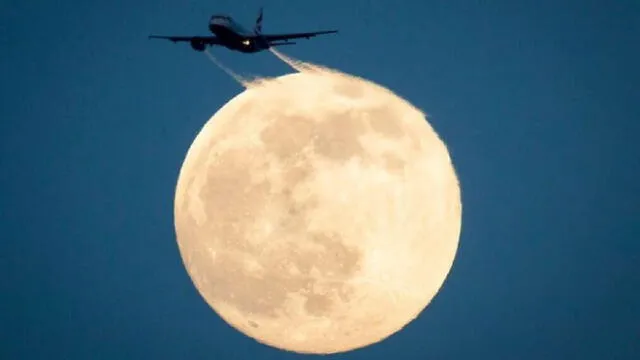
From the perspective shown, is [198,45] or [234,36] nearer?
[234,36]

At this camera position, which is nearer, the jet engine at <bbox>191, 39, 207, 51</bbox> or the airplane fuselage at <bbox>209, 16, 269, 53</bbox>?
the airplane fuselage at <bbox>209, 16, 269, 53</bbox>

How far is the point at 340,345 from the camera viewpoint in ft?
59.0

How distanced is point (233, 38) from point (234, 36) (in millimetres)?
129

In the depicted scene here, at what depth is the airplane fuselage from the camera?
28.2 m

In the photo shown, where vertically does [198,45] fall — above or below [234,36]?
above

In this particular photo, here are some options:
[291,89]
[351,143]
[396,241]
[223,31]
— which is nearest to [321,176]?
[351,143]

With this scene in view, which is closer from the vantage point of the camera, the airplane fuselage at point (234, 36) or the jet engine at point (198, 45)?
the airplane fuselage at point (234, 36)

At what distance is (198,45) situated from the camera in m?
30.5

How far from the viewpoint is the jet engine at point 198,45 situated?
3040cm

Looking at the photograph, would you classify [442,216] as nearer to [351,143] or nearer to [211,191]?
[351,143]

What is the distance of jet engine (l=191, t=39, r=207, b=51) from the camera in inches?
1197

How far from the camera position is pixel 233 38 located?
1138 inches

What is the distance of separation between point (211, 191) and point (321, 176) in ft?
10.5

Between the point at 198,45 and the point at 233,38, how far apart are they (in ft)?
8.13
